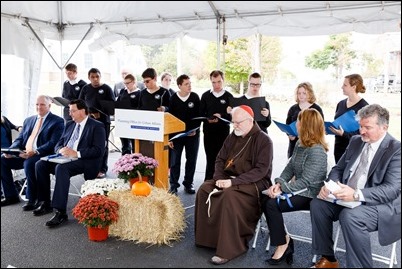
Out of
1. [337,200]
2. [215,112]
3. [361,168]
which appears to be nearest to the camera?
[337,200]

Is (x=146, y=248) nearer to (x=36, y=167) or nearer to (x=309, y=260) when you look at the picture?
(x=309, y=260)

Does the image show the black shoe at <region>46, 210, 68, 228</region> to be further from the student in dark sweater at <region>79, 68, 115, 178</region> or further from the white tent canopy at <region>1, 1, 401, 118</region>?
the white tent canopy at <region>1, 1, 401, 118</region>

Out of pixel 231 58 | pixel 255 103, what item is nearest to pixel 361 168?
pixel 255 103

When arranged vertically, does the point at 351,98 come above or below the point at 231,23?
below

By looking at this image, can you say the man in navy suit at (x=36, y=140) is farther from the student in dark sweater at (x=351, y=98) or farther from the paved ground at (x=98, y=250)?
the student in dark sweater at (x=351, y=98)

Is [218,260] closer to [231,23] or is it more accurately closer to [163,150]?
[163,150]

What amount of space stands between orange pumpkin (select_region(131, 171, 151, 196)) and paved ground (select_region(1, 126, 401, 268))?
1.47 feet

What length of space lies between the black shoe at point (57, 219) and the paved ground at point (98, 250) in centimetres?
6

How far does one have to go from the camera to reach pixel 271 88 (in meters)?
11.7

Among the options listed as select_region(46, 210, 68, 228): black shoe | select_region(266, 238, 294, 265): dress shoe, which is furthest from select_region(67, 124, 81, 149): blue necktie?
select_region(266, 238, 294, 265): dress shoe

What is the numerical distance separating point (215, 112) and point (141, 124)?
108 centimetres

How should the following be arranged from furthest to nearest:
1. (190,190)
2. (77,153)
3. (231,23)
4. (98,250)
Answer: (190,190)
(231,23)
(77,153)
(98,250)

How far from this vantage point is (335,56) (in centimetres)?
1173

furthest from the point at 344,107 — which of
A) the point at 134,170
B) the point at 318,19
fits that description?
the point at 134,170
